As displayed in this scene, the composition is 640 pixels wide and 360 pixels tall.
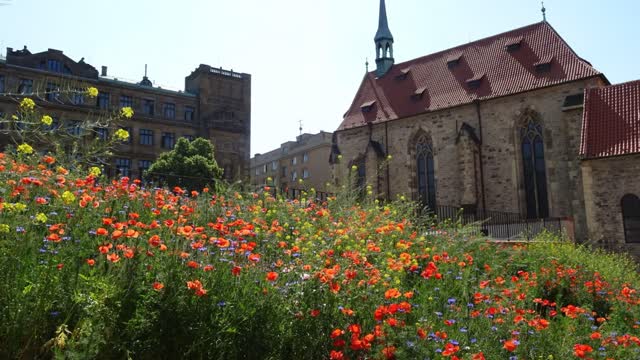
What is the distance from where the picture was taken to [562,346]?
454cm

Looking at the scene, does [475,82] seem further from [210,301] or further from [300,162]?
[300,162]

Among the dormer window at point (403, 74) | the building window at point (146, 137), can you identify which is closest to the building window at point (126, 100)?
the building window at point (146, 137)

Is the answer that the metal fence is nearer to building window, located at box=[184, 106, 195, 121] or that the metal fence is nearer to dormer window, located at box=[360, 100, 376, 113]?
→ dormer window, located at box=[360, 100, 376, 113]

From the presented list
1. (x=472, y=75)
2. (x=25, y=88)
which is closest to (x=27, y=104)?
(x=25, y=88)

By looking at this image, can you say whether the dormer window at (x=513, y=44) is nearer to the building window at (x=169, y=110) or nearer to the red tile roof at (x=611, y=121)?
the red tile roof at (x=611, y=121)

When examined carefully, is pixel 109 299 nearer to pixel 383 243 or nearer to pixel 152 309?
pixel 152 309

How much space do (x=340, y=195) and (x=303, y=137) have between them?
52630 mm

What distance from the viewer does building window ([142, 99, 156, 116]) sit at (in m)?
40.4

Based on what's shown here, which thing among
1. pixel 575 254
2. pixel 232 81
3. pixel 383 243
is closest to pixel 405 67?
pixel 232 81

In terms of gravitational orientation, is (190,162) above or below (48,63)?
below

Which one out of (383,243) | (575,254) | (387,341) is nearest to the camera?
(387,341)

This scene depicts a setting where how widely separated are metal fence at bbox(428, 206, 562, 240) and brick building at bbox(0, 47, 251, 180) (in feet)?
60.8

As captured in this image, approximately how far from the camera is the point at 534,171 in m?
23.1

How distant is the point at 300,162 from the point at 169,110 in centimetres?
2137
